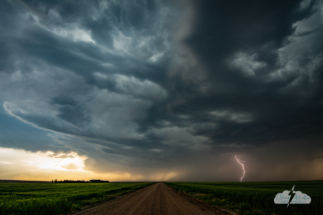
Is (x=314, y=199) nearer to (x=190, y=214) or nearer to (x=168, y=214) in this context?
(x=190, y=214)

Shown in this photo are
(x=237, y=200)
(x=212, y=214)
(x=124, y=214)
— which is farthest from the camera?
(x=237, y=200)

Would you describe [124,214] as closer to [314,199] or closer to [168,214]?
[168,214]

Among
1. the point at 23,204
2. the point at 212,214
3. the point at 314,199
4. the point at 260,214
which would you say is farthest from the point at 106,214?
the point at 314,199

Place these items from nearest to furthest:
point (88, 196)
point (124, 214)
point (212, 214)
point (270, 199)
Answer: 1. point (124, 214)
2. point (212, 214)
3. point (270, 199)
4. point (88, 196)

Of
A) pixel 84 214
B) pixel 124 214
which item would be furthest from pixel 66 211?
pixel 124 214

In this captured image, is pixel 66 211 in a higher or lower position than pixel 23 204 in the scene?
lower

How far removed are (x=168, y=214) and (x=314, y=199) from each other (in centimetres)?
1328

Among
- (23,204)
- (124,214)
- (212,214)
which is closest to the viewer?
(23,204)

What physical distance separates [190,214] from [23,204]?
1331 centimetres

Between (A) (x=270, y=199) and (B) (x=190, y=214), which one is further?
(A) (x=270, y=199)

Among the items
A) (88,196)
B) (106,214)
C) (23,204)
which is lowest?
(88,196)

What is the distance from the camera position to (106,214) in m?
13.5

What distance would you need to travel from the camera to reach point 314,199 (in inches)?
575

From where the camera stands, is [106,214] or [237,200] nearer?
[106,214]
